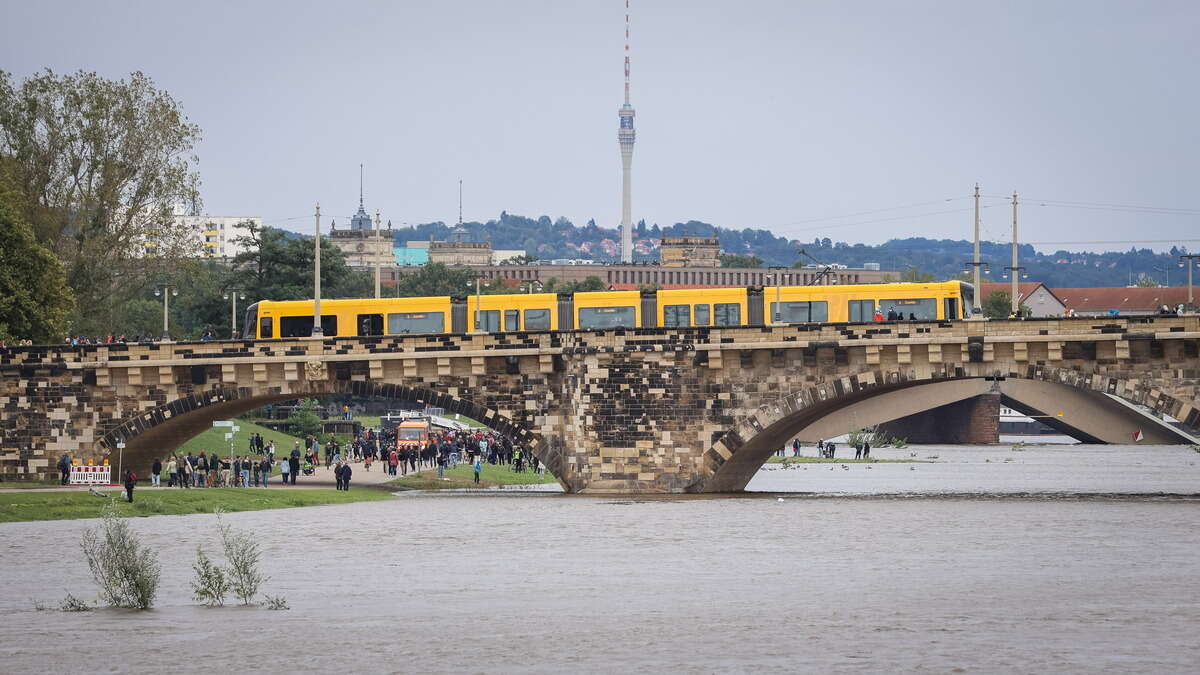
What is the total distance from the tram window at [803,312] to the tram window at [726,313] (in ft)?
4.43

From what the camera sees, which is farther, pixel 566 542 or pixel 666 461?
pixel 666 461

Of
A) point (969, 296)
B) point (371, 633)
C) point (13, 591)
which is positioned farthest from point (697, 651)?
point (969, 296)

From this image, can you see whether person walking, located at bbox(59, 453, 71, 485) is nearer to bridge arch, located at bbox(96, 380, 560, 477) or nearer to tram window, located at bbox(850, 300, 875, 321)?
bridge arch, located at bbox(96, 380, 560, 477)

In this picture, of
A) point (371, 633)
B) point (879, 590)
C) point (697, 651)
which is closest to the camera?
point (697, 651)

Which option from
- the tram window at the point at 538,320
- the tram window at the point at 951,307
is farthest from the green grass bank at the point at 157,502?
the tram window at the point at 951,307

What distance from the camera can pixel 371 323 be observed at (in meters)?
73.0

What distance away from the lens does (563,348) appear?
66.4 meters

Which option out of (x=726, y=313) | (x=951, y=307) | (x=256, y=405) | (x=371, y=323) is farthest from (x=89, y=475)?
(x=951, y=307)

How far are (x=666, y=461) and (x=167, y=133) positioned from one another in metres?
39.1

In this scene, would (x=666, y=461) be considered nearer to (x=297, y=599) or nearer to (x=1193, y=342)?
(x=1193, y=342)

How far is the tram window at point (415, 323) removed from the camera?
72375mm

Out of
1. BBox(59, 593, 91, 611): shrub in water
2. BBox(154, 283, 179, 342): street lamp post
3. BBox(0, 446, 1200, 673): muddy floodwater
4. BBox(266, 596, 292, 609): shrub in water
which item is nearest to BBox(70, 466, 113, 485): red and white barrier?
BBox(154, 283, 179, 342): street lamp post

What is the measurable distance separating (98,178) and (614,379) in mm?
38609

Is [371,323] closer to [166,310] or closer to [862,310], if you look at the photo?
[862,310]
